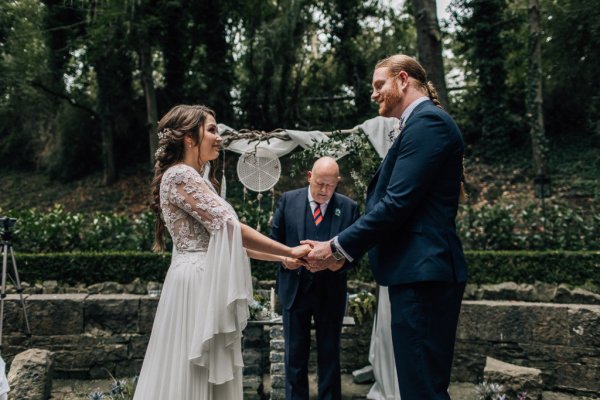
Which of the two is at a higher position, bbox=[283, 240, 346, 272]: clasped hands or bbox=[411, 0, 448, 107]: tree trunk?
bbox=[411, 0, 448, 107]: tree trunk

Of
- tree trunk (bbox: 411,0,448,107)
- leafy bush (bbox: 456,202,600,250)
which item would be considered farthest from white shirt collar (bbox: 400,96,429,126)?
leafy bush (bbox: 456,202,600,250)

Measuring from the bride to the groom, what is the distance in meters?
0.68

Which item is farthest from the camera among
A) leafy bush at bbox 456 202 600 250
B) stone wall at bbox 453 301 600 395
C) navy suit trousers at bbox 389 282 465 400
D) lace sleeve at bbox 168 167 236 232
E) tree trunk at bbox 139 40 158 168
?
tree trunk at bbox 139 40 158 168

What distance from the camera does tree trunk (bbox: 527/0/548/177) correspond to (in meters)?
13.3

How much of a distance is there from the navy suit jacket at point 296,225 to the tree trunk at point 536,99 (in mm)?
10695

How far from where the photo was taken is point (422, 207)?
8.00 ft

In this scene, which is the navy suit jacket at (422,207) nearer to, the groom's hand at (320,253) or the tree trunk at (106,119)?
the groom's hand at (320,253)

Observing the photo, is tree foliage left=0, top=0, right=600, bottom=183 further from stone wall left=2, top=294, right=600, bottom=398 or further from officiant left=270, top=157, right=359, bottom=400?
officiant left=270, top=157, right=359, bottom=400

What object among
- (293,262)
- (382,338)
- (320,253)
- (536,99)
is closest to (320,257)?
(320,253)

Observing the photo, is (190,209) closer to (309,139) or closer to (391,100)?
(391,100)

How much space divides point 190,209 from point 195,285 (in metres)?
0.38

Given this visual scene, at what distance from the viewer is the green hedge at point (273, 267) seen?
7086 mm

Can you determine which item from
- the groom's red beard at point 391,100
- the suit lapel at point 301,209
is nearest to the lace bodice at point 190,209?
the groom's red beard at point 391,100

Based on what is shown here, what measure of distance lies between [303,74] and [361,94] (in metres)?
1.89
